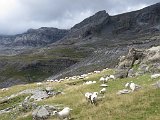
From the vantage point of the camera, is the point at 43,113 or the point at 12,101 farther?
the point at 12,101

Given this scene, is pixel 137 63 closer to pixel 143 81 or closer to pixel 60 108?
pixel 143 81

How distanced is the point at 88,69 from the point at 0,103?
143 metres

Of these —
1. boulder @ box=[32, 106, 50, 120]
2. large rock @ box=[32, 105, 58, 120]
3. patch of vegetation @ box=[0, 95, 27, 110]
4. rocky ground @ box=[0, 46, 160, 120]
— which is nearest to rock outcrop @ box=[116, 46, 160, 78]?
rocky ground @ box=[0, 46, 160, 120]

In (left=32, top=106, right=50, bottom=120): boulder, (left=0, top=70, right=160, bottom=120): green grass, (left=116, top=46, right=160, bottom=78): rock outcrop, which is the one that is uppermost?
(left=116, top=46, right=160, bottom=78): rock outcrop

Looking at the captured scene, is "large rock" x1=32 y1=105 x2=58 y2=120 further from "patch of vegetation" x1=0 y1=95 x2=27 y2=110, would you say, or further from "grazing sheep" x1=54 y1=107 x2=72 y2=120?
"patch of vegetation" x1=0 y1=95 x2=27 y2=110

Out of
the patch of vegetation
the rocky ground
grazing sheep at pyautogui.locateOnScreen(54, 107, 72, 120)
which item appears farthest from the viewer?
the patch of vegetation

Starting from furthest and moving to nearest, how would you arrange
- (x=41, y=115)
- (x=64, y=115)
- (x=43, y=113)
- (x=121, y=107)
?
1. (x=43, y=113)
2. (x=41, y=115)
3. (x=64, y=115)
4. (x=121, y=107)

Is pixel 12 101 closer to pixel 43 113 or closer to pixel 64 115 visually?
pixel 43 113

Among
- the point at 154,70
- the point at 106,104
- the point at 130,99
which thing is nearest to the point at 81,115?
the point at 106,104

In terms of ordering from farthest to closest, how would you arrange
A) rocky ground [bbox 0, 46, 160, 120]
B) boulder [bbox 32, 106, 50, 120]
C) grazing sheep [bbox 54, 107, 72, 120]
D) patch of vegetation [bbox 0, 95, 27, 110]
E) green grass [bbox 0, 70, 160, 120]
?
patch of vegetation [bbox 0, 95, 27, 110], boulder [bbox 32, 106, 50, 120], grazing sheep [bbox 54, 107, 72, 120], rocky ground [bbox 0, 46, 160, 120], green grass [bbox 0, 70, 160, 120]

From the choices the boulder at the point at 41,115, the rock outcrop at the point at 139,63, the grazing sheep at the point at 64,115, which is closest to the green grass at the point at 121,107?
the grazing sheep at the point at 64,115

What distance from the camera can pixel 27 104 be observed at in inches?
1563

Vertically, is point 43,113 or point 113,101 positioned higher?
point 113,101

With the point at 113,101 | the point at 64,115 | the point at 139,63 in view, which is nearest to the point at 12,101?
the point at 139,63
